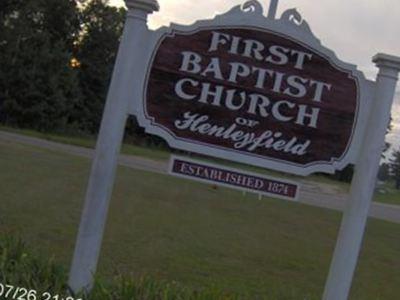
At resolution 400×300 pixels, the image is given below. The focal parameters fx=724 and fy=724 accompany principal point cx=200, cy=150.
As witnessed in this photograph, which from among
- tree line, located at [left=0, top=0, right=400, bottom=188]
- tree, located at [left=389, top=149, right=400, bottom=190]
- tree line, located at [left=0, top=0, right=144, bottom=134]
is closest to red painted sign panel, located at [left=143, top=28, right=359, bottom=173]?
tree line, located at [left=0, top=0, right=400, bottom=188]

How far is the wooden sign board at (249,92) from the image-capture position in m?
4.84

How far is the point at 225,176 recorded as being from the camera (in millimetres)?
4852

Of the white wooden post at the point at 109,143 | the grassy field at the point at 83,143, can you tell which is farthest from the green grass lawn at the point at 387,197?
the white wooden post at the point at 109,143

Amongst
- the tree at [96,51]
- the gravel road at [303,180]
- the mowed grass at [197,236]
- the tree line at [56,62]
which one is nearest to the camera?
the mowed grass at [197,236]

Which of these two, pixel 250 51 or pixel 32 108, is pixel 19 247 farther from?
pixel 32 108

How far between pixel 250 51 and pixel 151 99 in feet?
2.41

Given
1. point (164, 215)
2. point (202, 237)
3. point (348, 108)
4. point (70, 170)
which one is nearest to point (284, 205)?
point (70, 170)

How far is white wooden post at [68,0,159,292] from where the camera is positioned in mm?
4752

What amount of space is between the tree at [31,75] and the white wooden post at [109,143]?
43.2m

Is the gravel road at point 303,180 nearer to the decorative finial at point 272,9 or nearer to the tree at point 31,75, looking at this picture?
the tree at point 31,75

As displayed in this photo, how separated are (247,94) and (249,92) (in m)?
0.02

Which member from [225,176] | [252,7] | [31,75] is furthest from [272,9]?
[31,75]

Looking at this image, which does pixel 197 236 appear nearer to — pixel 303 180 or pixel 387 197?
pixel 303 180

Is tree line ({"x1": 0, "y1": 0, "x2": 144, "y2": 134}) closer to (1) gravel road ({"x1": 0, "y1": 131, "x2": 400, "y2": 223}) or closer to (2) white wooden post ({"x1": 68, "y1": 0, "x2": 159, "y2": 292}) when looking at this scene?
(1) gravel road ({"x1": 0, "y1": 131, "x2": 400, "y2": 223})
